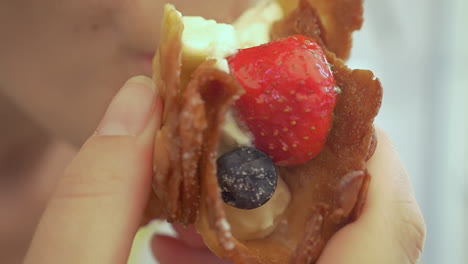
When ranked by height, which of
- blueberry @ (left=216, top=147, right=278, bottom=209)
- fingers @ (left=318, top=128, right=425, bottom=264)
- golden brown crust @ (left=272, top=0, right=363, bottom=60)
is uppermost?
golden brown crust @ (left=272, top=0, right=363, bottom=60)

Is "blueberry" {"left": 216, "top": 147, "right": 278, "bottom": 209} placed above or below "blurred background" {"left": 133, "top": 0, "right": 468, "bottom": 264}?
below

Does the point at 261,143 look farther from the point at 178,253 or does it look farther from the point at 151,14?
the point at 178,253

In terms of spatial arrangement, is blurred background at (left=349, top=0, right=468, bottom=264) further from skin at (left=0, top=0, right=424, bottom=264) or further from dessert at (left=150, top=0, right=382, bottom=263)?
dessert at (left=150, top=0, right=382, bottom=263)

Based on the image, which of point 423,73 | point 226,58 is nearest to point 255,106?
point 226,58

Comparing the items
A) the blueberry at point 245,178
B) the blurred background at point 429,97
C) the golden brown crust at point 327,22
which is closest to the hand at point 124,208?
the blueberry at point 245,178

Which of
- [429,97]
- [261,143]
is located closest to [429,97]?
[429,97]

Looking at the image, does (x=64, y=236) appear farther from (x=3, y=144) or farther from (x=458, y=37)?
(x=458, y=37)

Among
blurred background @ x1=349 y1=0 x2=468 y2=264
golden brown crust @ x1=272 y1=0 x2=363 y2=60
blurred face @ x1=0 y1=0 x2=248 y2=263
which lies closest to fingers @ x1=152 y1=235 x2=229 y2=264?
blurred face @ x1=0 y1=0 x2=248 y2=263

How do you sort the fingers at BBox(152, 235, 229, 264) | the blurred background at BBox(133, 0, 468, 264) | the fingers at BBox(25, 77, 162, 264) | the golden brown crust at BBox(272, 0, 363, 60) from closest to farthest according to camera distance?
1. the fingers at BBox(25, 77, 162, 264)
2. the golden brown crust at BBox(272, 0, 363, 60)
3. the fingers at BBox(152, 235, 229, 264)
4. the blurred background at BBox(133, 0, 468, 264)
